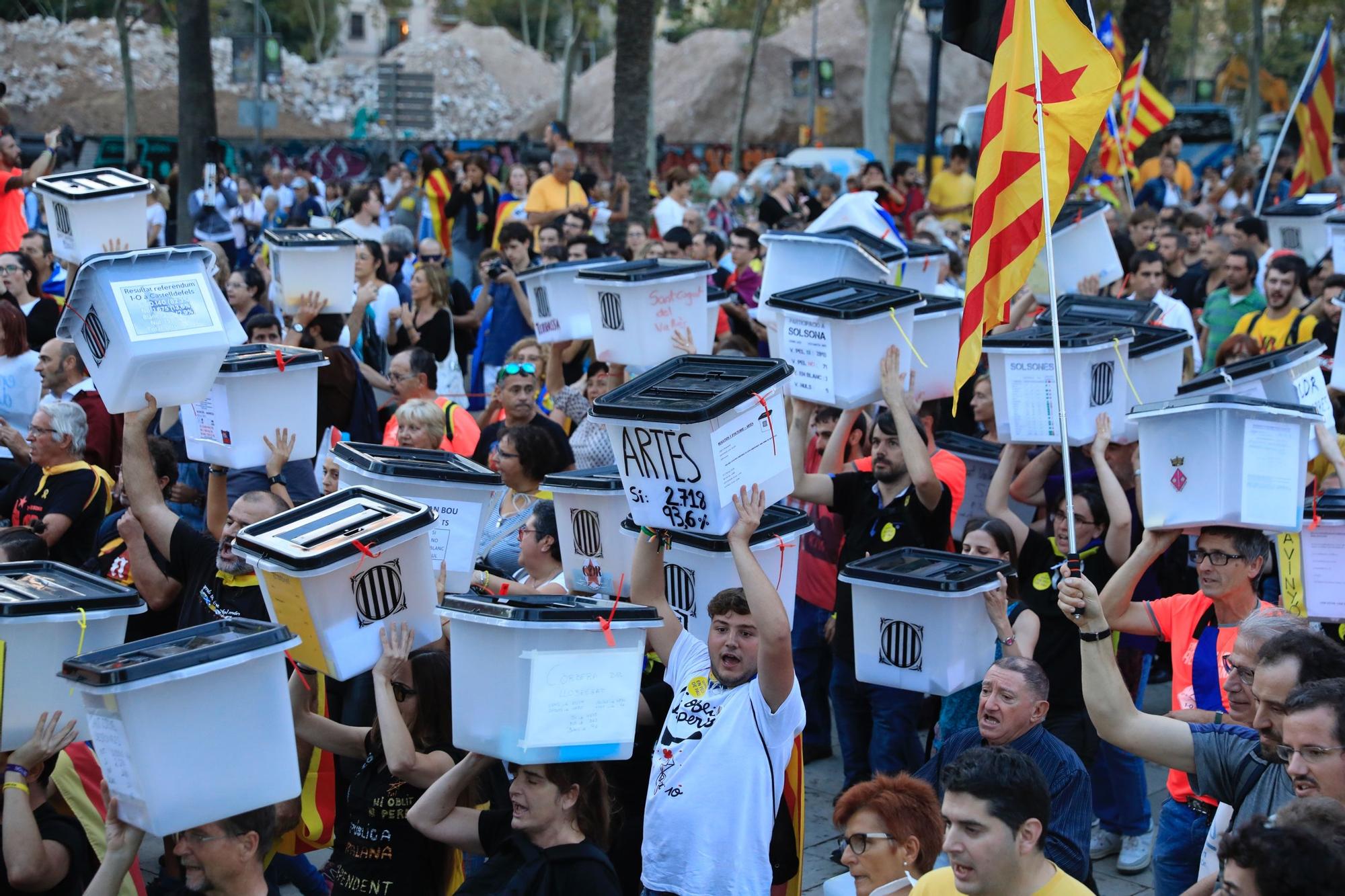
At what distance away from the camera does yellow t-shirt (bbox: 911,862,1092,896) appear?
Result: 382 cm

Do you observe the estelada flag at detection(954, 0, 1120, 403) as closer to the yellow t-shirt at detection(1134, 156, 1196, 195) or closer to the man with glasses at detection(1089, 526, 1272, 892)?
the man with glasses at detection(1089, 526, 1272, 892)

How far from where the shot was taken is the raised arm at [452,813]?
4.66 metres

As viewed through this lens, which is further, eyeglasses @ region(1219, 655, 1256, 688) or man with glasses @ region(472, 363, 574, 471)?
man with glasses @ region(472, 363, 574, 471)

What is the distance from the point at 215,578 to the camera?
6316mm

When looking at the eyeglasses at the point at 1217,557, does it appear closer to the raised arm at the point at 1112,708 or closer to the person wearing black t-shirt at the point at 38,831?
the raised arm at the point at 1112,708

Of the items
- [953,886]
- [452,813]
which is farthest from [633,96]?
[953,886]

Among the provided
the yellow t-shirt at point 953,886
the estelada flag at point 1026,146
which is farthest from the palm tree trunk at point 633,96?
the yellow t-shirt at point 953,886

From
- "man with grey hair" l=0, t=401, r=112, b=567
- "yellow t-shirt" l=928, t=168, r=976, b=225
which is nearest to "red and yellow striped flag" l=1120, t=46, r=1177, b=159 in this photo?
"yellow t-shirt" l=928, t=168, r=976, b=225

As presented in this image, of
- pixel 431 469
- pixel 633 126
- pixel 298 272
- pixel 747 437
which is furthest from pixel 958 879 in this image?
pixel 633 126

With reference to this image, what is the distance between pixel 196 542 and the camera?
642cm

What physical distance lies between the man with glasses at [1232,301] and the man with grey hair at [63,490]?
7728 mm

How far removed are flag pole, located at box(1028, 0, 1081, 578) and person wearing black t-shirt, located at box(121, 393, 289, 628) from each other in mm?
3198

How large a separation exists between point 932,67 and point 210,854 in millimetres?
20089

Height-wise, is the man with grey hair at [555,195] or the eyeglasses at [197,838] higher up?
the man with grey hair at [555,195]
